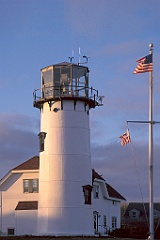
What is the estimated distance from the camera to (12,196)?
52.7 m

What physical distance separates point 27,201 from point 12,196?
1.66m

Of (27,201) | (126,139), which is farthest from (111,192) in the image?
(126,139)

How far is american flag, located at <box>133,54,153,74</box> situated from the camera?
30469 millimetres

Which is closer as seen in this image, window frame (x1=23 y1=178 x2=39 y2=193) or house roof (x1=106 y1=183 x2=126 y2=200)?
window frame (x1=23 y1=178 x2=39 y2=193)

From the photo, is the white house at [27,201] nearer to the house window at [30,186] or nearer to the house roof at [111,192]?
the house window at [30,186]

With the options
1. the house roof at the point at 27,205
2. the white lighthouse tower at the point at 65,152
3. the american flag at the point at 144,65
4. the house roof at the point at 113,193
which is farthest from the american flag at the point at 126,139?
the house roof at the point at 113,193

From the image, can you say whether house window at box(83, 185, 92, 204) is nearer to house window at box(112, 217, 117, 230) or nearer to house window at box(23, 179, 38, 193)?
house window at box(23, 179, 38, 193)

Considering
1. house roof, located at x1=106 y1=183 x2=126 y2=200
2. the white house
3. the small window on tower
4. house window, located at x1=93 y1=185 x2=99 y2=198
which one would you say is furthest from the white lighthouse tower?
house roof, located at x1=106 y1=183 x2=126 y2=200

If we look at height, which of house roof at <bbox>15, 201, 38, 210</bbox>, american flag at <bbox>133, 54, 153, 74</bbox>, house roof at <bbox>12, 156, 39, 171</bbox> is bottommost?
house roof at <bbox>15, 201, 38, 210</bbox>

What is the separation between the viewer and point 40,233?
4588 centimetres

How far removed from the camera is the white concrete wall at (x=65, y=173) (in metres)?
45.5

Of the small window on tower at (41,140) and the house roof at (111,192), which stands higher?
the small window on tower at (41,140)

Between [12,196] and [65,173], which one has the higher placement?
[65,173]

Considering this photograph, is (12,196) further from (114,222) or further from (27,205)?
(114,222)
